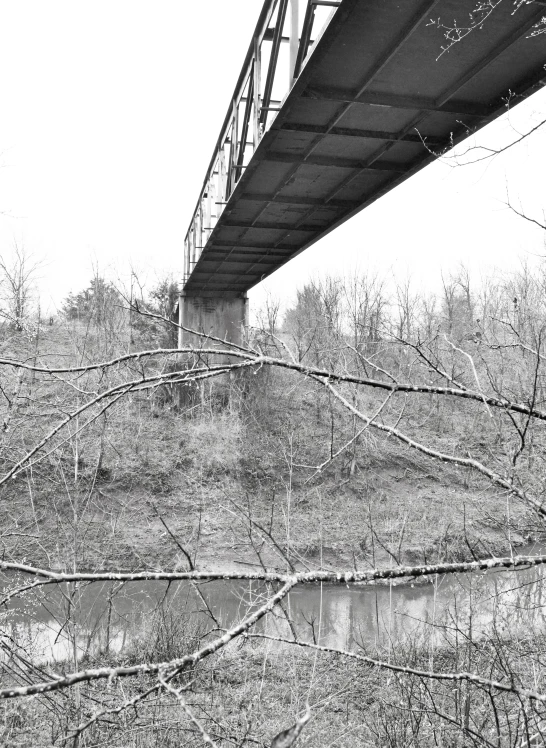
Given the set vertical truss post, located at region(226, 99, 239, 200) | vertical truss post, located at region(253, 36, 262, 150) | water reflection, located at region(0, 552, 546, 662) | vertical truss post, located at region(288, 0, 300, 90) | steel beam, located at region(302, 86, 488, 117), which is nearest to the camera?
steel beam, located at region(302, 86, 488, 117)

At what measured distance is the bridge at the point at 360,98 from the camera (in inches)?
265

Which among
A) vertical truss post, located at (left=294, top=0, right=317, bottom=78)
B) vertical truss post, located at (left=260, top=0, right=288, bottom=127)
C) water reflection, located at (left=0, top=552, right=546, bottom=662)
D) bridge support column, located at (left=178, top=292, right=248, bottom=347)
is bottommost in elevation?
water reflection, located at (left=0, top=552, right=546, bottom=662)

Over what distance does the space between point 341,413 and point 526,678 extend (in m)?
18.1

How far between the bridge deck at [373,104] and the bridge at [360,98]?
0.06ft

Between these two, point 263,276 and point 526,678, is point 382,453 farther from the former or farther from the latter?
point 526,678

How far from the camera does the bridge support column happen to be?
23719mm

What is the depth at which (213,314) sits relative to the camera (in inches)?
954

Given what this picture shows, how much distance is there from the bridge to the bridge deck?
0.02m

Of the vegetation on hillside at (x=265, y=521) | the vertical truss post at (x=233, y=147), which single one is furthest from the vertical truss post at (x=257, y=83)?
the vegetation on hillside at (x=265, y=521)

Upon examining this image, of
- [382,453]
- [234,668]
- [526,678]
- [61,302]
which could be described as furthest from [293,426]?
[61,302]

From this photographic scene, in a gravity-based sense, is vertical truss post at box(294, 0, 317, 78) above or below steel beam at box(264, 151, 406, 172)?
above

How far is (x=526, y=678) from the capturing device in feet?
28.7

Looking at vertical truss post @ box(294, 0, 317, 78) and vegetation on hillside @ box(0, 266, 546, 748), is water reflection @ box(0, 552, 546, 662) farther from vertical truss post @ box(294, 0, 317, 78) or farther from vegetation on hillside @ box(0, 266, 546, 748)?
vertical truss post @ box(294, 0, 317, 78)

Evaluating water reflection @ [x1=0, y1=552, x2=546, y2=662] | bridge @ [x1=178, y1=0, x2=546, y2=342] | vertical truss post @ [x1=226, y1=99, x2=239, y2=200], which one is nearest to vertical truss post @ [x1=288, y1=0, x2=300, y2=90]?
bridge @ [x1=178, y1=0, x2=546, y2=342]
